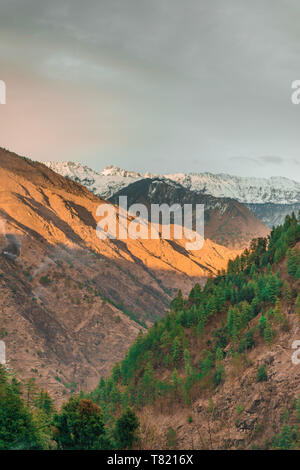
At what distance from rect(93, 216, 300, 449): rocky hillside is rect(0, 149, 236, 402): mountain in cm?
3133

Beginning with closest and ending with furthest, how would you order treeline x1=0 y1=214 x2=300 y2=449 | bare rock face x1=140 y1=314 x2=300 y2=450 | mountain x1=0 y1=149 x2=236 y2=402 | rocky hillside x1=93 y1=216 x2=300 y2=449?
bare rock face x1=140 y1=314 x2=300 y2=450 → treeline x1=0 y1=214 x2=300 y2=449 → rocky hillside x1=93 y1=216 x2=300 y2=449 → mountain x1=0 y1=149 x2=236 y2=402

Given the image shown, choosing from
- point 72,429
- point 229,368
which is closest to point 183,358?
point 229,368

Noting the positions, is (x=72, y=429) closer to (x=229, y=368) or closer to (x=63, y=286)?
(x=229, y=368)

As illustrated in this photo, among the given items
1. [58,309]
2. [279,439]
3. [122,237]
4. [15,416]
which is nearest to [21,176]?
[122,237]

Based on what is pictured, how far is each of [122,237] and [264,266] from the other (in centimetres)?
12312

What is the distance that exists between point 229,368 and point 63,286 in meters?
77.9

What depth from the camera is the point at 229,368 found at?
59969mm

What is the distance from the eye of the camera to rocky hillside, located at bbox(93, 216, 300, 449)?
5325cm

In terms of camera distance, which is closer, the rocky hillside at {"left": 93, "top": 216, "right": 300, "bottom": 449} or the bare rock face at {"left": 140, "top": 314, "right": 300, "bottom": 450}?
the bare rock face at {"left": 140, "top": 314, "right": 300, "bottom": 450}

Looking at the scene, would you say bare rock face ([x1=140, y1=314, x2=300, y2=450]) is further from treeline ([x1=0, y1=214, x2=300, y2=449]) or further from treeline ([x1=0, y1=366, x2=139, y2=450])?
treeline ([x1=0, y1=366, x2=139, y2=450])

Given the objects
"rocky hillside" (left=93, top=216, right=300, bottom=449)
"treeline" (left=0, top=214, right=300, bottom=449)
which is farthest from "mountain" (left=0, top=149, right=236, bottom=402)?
"rocky hillside" (left=93, top=216, right=300, bottom=449)

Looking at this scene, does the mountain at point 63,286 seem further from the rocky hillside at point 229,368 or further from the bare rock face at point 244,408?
the bare rock face at point 244,408

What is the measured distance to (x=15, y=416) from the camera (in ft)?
176

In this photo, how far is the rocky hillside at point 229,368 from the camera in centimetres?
5325
